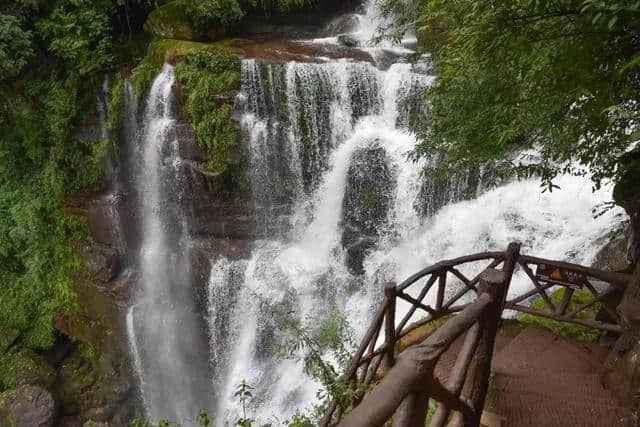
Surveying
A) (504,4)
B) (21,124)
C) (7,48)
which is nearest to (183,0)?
(7,48)

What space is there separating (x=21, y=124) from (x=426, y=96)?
11.3 m

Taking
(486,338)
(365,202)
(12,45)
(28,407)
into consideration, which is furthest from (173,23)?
(486,338)

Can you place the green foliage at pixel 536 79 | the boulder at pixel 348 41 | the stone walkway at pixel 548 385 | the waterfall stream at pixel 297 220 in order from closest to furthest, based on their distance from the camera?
1. the green foliage at pixel 536 79
2. the stone walkway at pixel 548 385
3. the waterfall stream at pixel 297 220
4. the boulder at pixel 348 41

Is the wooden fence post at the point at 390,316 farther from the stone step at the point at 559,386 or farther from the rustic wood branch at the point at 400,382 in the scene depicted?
the rustic wood branch at the point at 400,382

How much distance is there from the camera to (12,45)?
34.8ft

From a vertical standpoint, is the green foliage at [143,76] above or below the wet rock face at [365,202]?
above

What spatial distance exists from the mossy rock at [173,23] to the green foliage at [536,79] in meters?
8.84

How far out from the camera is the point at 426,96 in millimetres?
5383

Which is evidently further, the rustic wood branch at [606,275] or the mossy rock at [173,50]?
the mossy rock at [173,50]

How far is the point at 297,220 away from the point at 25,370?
8.19 m

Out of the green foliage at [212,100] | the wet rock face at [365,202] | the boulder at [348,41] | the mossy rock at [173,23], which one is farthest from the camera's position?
the boulder at [348,41]

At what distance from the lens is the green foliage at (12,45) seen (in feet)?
33.9

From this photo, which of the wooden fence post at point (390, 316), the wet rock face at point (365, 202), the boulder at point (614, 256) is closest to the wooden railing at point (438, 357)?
the wooden fence post at point (390, 316)

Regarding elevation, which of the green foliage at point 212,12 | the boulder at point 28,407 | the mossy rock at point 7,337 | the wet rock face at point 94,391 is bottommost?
the wet rock face at point 94,391
